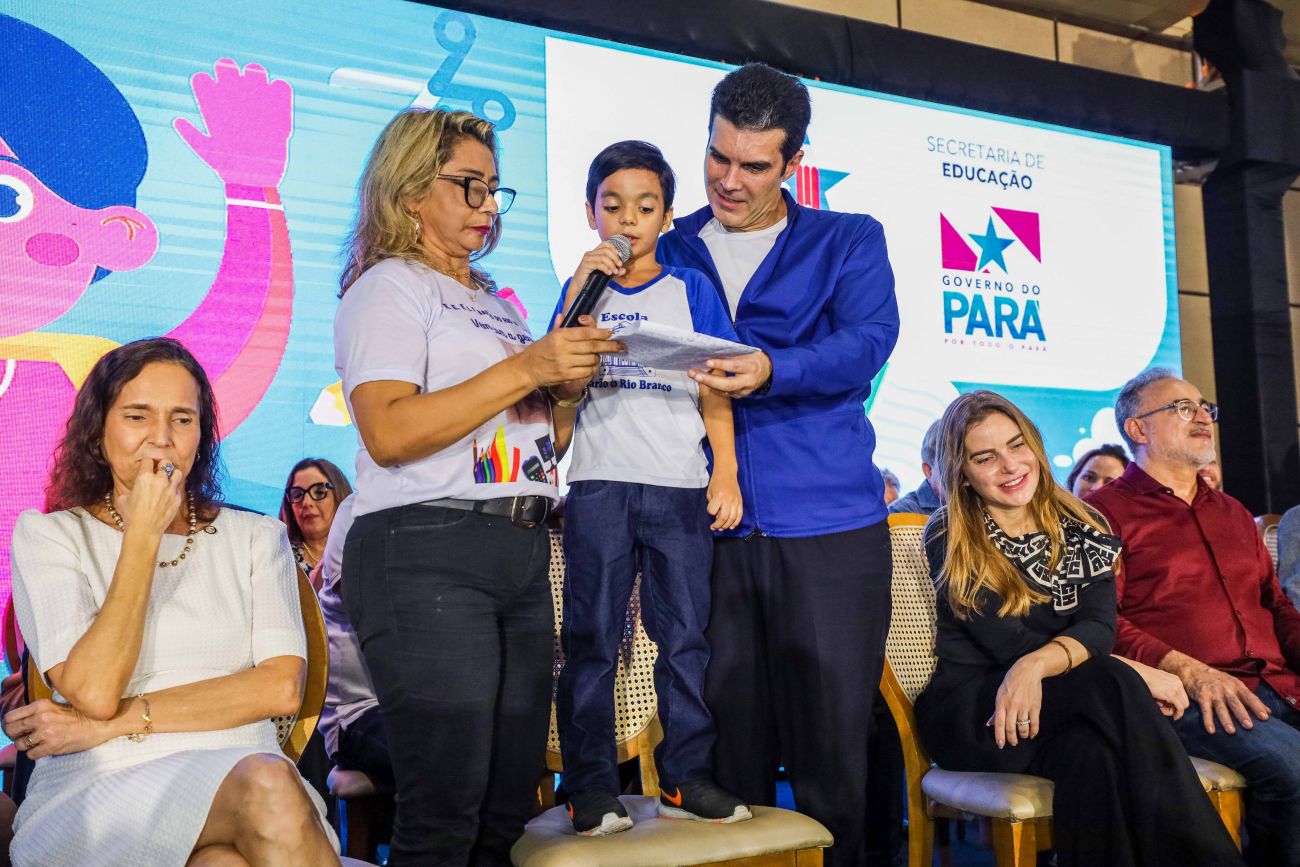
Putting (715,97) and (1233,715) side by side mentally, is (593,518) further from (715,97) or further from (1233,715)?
(1233,715)

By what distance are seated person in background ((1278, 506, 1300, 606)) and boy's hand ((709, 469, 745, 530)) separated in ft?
7.05

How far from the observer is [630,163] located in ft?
7.12

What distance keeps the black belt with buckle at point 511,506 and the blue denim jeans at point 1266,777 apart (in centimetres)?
182

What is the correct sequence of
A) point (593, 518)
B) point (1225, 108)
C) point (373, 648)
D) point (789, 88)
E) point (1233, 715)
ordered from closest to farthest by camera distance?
point (373, 648), point (593, 518), point (789, 88), point (1233, 715), point (1225, 108)

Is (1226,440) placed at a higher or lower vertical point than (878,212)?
lower

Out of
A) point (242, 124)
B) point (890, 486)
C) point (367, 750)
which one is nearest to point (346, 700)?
point (367, 750)

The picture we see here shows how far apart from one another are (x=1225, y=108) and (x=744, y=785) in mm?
5672

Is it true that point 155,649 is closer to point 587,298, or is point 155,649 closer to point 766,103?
point 587,298

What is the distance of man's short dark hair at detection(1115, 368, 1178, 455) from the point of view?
3354 mm

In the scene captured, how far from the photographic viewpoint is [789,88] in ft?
7.13

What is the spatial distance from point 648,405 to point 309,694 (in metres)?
0.77

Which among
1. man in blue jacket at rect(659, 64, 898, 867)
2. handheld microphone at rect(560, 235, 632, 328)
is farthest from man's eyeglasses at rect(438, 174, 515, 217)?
man in blue jacket at rect(659, 64, 898, 867)

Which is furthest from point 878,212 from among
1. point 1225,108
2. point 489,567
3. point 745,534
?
point 489,567

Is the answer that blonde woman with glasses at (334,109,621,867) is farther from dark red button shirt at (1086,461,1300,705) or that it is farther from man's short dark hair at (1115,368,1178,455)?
man's short dark hair at (1115,368,1178,455)
